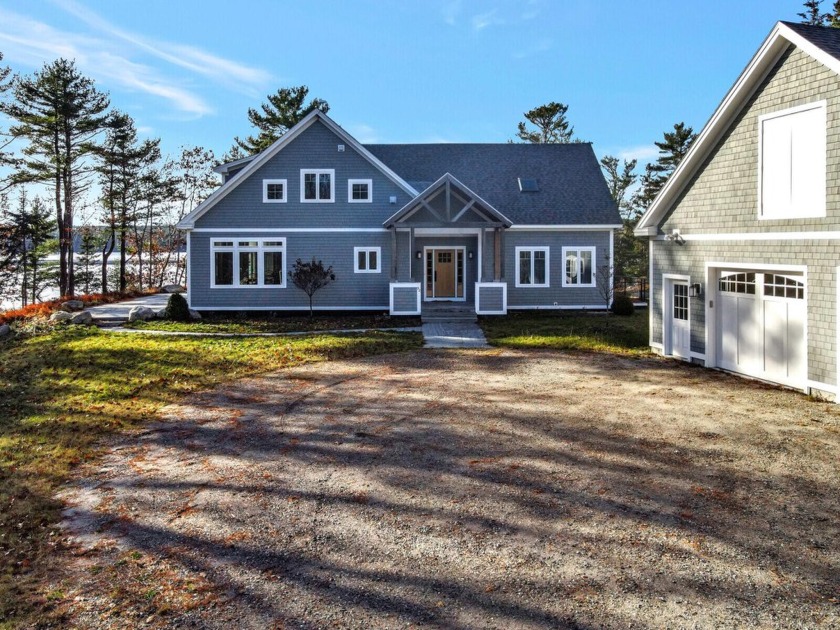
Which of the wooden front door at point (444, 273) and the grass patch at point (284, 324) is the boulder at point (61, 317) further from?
the wooden front door at point (444, 273)

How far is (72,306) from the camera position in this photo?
2333cm

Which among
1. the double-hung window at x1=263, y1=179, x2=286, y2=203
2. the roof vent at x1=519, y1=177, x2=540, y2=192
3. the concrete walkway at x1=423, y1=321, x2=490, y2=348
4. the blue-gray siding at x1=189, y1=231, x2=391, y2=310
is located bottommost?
the concrete walkway at x1=423, y1=321, x2=490, y2=348

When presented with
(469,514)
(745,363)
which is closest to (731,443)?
(469,514)

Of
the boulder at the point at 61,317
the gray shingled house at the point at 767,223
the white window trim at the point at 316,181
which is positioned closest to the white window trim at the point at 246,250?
the white window trim at the point at 316,181

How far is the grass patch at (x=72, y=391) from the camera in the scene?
5238mm

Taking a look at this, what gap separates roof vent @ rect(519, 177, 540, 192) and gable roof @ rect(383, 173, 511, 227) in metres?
4.09

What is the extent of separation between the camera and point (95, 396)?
35.5 feet

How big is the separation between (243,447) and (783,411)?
8098 mm

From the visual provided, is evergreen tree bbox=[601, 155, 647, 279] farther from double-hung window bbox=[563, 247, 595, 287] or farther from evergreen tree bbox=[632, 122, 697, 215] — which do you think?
double-hung window bbox=[563, 247, 595, 287]

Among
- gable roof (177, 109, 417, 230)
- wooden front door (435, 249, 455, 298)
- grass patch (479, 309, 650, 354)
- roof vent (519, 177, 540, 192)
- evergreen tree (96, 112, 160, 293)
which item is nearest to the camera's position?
grass patch (479, 309, 650, 354)

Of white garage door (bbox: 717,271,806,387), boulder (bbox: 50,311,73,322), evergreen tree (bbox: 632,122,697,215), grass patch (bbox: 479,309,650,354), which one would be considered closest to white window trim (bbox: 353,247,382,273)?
grass patch (bbox: 479,309,650,354)

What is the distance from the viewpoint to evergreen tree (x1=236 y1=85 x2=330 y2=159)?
41.2 metres

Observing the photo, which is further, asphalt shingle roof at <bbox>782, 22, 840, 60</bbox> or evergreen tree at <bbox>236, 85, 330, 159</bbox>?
evergreen tree at <bbox>236, 85, 330, 159</bbox>

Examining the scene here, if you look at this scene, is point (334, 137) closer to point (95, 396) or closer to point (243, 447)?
point (95, 396)
